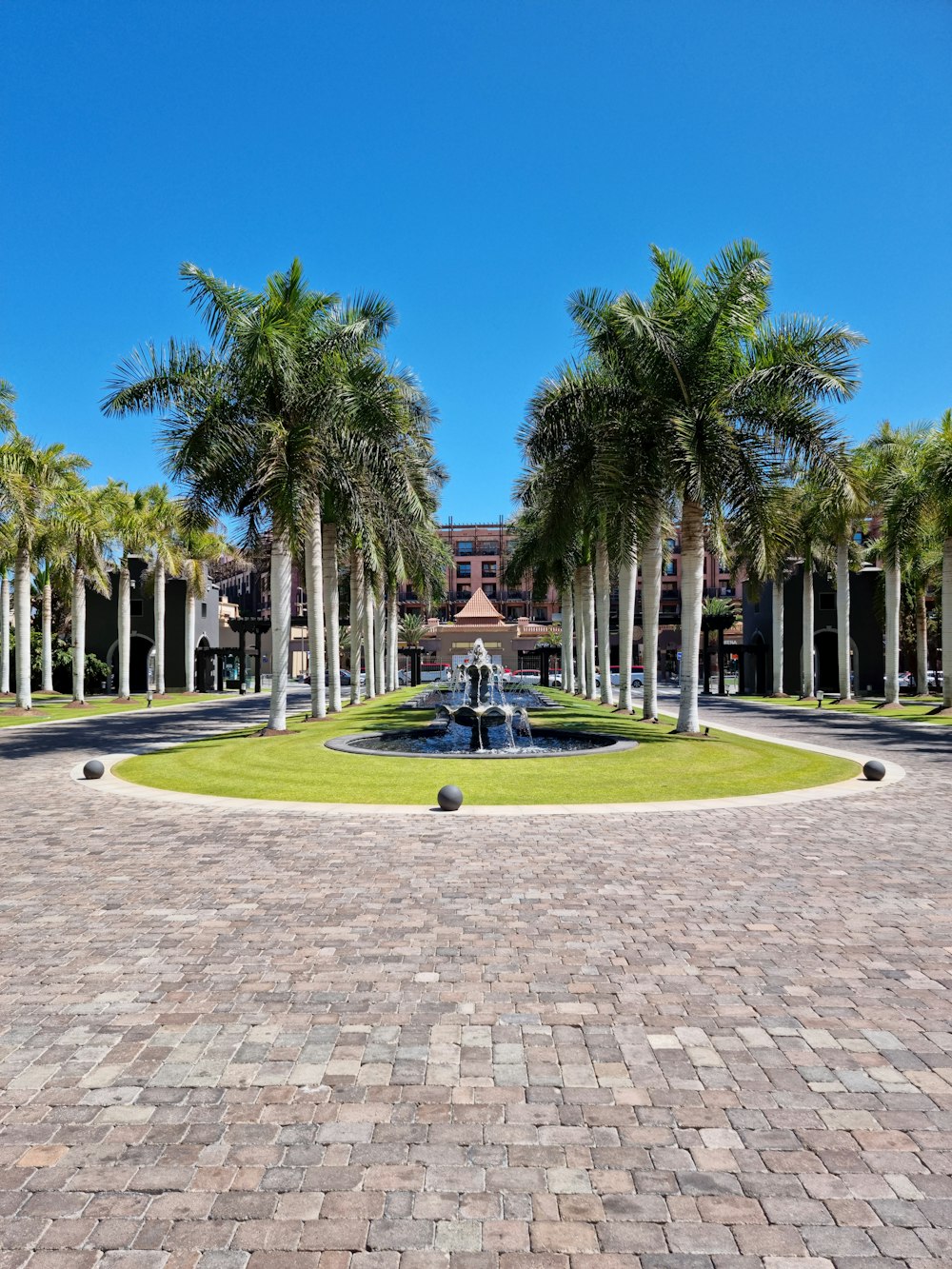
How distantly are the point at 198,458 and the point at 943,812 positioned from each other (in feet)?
63.5

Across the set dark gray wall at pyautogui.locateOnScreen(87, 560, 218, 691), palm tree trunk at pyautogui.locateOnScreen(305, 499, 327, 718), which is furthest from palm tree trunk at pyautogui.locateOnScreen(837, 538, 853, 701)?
dark gray wall at pyautogui.locateOnScreen(87, 560, 218, 691)

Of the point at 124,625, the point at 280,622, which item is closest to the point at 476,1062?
the point at 280,622

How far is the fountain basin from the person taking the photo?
18.4m

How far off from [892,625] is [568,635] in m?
17.1

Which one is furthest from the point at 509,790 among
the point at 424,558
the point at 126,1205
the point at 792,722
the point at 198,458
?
the point at 424,558

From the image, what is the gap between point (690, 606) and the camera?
2239cm

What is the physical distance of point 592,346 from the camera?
22.8m

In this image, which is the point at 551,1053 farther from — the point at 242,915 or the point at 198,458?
the point at 198,458

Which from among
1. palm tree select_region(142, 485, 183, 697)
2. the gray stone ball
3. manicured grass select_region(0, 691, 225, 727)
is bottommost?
manicured grass select_region(0, 691, 225, 727)

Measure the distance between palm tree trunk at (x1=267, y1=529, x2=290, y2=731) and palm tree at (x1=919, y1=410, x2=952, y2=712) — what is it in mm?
24773

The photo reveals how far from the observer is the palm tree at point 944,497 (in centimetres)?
3148

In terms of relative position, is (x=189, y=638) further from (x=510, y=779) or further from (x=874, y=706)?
(x=510, y=779)

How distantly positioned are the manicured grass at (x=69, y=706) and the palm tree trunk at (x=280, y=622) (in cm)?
1328

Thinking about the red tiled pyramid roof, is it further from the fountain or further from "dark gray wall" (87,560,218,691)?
the fountain
